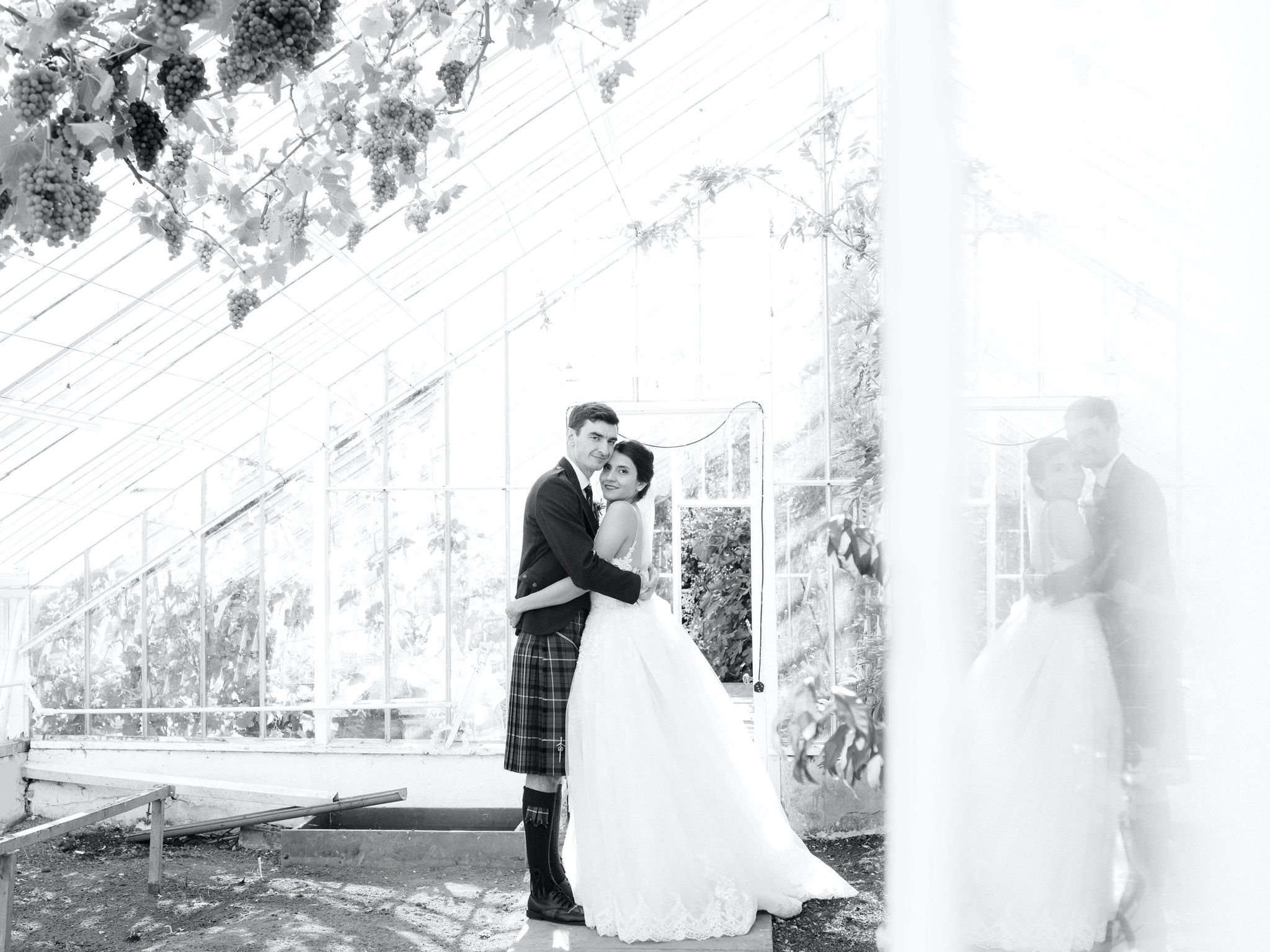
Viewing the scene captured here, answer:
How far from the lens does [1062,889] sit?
1.04 feet

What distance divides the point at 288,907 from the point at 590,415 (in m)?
2.66

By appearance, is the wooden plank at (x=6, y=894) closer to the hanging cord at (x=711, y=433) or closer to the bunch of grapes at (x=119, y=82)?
the bunch of grapes at (x=119, y=82)

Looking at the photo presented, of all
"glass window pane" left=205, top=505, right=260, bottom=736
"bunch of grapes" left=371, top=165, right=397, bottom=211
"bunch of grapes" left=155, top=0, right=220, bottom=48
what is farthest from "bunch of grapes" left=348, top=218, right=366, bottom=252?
"glass window pane" left=205, top=505, right=260, bottom=736

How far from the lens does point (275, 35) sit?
4.40 feet

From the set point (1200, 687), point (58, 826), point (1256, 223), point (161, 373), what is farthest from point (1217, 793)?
point (161, 373)

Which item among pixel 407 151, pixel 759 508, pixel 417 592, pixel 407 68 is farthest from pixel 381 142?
pixel 417 592

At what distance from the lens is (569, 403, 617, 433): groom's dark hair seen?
3406 millimetres

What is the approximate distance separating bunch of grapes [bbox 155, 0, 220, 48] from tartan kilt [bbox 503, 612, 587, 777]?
89.6 inches

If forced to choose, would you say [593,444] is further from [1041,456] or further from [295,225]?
[1041,456]

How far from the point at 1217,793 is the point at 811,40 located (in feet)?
21.8

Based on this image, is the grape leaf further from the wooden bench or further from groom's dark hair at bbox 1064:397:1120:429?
the wooden bench

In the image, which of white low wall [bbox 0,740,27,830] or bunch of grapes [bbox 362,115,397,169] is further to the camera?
white low wall [bbox 0,740,27,830]

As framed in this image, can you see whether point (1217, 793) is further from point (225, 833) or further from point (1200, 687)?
point (225, 833)

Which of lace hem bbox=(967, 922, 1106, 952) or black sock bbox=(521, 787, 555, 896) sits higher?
lace hem bbox=(967, 922, 1106, 952)
